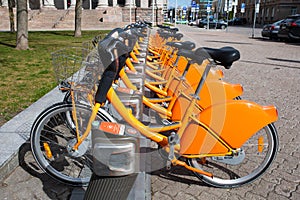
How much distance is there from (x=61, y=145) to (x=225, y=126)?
165cm

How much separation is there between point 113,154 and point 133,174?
220 millimetres

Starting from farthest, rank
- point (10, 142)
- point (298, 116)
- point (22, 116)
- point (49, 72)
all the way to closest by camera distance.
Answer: point (49, 72)
point (298, 116)
point (22, 116)
point (10, 142)

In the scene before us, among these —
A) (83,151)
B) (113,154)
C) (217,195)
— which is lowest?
(217,195)

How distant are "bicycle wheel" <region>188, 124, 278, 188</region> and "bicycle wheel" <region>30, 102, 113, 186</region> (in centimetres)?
96

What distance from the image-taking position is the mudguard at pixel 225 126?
2.39m

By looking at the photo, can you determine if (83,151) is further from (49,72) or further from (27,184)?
(49,72)

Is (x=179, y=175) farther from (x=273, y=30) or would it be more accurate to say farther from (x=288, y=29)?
(x=273, y=30)

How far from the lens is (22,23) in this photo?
33.1 ft

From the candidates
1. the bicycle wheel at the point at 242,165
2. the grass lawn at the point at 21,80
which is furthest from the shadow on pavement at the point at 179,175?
the grass lawn at the point at 21,80

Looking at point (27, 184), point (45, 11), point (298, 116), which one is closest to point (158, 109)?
point (27, 184)

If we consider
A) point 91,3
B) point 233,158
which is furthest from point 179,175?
point 91,3

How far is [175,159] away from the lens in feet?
8.14

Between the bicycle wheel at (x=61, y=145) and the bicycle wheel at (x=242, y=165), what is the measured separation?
37.7 inches

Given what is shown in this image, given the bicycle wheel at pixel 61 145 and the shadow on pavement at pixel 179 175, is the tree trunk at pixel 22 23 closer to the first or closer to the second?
the bicycle wheel at pixel 61 145
